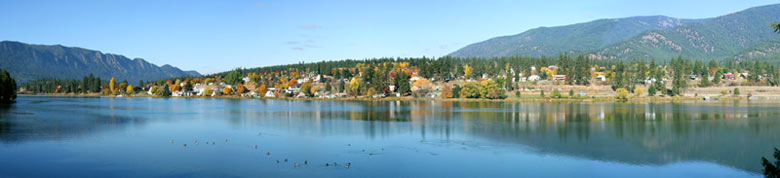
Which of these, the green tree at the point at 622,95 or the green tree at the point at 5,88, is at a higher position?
the green tree at the point at 5,88

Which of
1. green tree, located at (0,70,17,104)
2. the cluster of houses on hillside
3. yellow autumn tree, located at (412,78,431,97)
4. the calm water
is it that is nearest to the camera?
the calm water

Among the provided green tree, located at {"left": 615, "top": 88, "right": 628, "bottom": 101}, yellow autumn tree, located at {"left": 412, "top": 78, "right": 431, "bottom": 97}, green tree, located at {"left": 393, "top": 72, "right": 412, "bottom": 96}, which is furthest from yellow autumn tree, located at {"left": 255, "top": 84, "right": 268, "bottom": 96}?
green tree, located at {"left": 615, "top": 88, "right": 628, "bottom": 101}

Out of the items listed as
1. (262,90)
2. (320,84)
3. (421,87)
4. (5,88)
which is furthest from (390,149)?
(320,84)

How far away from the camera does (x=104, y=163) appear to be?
19.8 metres

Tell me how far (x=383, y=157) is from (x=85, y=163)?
11307 millimetres

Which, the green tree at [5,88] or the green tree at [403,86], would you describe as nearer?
the green tree at [5,88]

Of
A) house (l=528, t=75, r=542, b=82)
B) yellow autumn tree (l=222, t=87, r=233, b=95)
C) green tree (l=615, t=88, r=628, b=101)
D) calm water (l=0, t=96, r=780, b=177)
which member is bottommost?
calm water (l=0, t=96, r=780, b=177)

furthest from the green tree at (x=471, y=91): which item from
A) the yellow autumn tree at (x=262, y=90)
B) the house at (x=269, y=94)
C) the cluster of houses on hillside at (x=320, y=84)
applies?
the yellow autumn tree at (x=262, y=90)

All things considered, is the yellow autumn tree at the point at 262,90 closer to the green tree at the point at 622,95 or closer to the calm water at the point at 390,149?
the green tree at the point at 622,95

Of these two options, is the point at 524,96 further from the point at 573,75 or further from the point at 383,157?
the point at 383,157

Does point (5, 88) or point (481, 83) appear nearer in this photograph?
point (5, 88)

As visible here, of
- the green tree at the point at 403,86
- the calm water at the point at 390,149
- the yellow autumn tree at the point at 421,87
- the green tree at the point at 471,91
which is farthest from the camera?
the green tree at the point at 403,86

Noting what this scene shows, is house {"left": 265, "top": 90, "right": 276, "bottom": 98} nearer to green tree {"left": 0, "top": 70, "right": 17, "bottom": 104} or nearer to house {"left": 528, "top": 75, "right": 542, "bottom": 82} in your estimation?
green tree {"left": 0, "top": 70, "right": 17, "bottom": 104}

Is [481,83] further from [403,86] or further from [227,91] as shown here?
[227,91]
